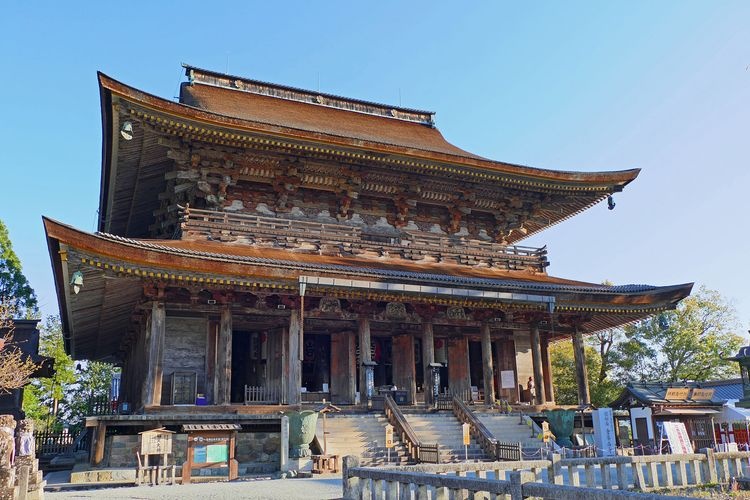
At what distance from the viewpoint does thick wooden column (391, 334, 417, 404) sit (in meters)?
Result: 21.7

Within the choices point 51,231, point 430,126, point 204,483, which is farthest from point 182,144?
point 430,126

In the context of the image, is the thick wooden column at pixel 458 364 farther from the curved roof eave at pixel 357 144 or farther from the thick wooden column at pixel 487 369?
the curved roof eave at pixel 357 144

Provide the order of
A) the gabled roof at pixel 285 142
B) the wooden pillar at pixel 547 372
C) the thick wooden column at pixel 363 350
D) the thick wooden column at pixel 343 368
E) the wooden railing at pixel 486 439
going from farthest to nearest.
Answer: the wooden pillar at pixel 547 372, the thick wooden column at pixel 343 368, the thick wooden column at pixel 363 350, the gabled roof at pixel 285 142, the wooden railing at pixel 486 439

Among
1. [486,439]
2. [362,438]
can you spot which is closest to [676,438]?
[486,439]

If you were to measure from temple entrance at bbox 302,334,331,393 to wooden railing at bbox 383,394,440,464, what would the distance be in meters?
3.35

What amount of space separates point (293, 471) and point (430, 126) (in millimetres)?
20258

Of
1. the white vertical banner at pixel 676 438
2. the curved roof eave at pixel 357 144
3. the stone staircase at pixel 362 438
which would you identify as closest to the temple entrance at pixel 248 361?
the stone staircase at pixel 362 438

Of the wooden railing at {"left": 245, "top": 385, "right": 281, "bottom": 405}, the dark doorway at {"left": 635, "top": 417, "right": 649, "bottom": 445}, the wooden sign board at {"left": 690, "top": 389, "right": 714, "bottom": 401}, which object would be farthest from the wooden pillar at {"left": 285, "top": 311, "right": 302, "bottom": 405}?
the wooden sign board at {"left": 690, "top": 389, "right": 714, "bottom": 401}

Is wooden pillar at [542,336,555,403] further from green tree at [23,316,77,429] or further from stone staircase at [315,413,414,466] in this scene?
green tree at [23,316,77,429]

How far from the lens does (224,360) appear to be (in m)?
17.9

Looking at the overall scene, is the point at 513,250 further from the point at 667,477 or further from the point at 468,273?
the point at 667,477

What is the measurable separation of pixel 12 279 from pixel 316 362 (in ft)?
85.9

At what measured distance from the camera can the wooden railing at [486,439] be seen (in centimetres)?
1588

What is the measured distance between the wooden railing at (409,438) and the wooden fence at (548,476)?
3.49 m
